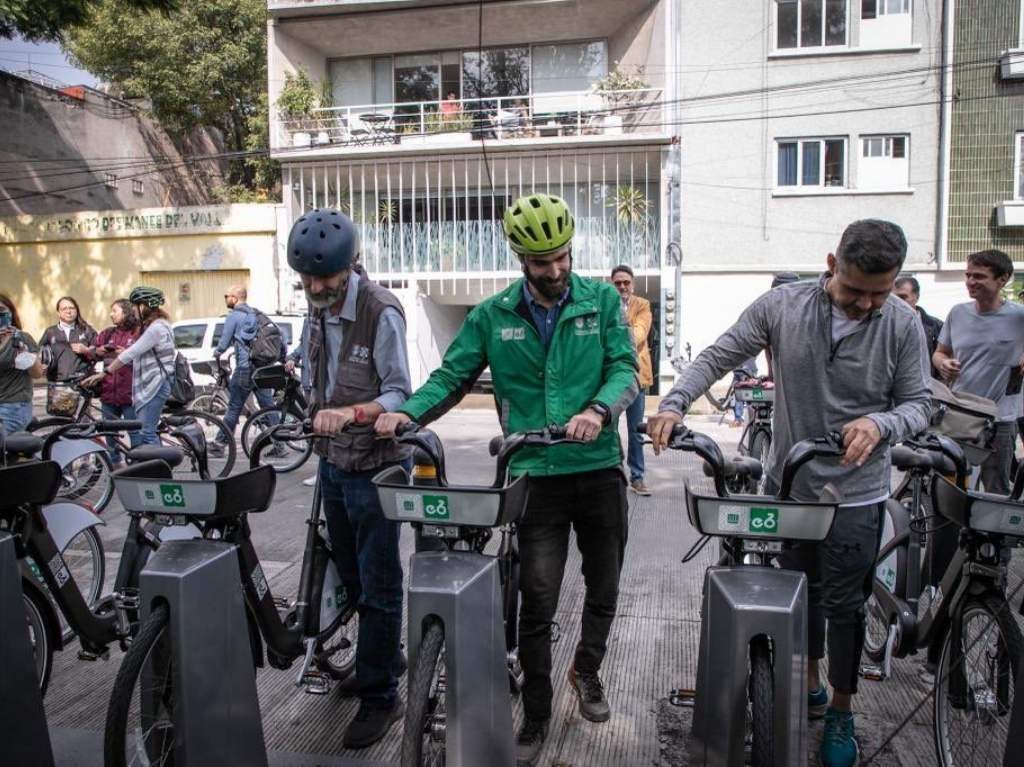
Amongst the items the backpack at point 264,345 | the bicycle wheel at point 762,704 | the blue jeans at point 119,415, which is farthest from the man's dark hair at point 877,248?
the backpack at point 264,345

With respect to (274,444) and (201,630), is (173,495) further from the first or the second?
(274,444)

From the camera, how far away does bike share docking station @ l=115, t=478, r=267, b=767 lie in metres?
2.61

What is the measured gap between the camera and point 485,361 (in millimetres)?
3295

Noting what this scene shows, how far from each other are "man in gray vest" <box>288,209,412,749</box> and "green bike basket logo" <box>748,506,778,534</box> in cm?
137

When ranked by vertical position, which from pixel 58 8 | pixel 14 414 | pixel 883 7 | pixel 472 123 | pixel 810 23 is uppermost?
pixel 883 7

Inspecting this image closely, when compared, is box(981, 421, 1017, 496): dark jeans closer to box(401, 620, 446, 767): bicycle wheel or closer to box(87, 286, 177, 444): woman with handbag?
box(401, 620, 446, 767): bicycle wheel

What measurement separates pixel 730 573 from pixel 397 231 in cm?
1738

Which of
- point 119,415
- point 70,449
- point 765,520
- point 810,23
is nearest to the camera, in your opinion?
point 765,520

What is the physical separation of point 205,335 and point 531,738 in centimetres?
1292

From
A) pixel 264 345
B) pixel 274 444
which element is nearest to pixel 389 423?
pixel 274 444

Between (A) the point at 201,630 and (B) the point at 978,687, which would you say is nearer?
(A) the point at 201,630

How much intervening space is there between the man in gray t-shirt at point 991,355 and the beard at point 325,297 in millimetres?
3803

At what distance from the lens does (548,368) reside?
3.13 m

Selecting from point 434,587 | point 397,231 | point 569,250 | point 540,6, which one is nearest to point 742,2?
point 540,6
